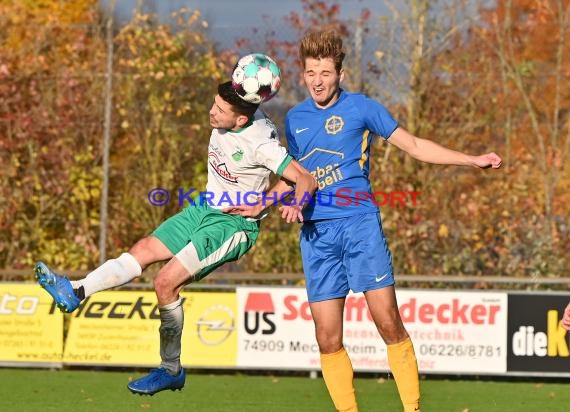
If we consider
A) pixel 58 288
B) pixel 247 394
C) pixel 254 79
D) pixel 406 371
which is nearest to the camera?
pixel 58 288

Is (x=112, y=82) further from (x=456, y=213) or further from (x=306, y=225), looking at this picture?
(x=306, y=225)

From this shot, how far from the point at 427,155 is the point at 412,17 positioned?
7.89m

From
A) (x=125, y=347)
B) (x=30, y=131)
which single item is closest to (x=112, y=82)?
(x=30, y=131)

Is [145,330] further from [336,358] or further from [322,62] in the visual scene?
[322,62]

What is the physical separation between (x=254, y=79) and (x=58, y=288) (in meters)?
1.63

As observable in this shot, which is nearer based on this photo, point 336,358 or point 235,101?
point 235,101

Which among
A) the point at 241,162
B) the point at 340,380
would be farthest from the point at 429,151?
the point at 340,380

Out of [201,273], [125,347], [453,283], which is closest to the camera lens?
[201,273]

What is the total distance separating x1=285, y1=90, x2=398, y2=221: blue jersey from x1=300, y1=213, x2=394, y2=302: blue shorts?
0.25ft

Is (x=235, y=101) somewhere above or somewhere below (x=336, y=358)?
above

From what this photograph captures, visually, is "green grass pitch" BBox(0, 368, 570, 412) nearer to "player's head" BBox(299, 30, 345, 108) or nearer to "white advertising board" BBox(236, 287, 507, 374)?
"white advertising board" BBox(236, 287, 507, 374)

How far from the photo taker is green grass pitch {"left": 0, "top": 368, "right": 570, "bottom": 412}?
988 cm

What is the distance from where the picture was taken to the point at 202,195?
707 cm

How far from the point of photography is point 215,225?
690cm
